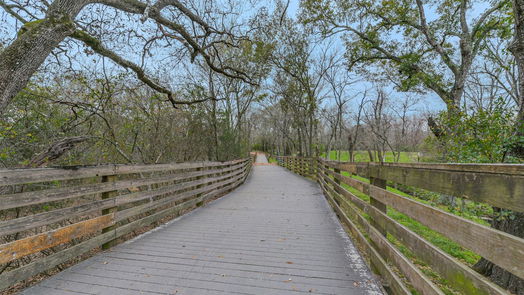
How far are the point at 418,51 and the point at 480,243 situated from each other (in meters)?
10.2

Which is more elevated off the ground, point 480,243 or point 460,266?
point 480,243

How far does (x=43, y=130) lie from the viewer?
15.5 feet

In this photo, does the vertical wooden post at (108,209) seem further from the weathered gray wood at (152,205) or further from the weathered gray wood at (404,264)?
the weathered gray wood at (404,264)

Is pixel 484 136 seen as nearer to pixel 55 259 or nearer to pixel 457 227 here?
pixel 457 227

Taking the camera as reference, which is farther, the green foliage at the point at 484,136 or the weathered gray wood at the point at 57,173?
the green foliage at the point at 484,136

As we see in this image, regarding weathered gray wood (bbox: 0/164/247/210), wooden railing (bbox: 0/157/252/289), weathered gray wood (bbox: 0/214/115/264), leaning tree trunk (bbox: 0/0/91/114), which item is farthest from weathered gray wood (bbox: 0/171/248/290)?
leaning tree trunk (bbox: 0/0/91/114)

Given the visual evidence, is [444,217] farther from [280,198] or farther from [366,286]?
[280,198]

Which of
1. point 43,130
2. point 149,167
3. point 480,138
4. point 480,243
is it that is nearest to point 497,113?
point 480,138

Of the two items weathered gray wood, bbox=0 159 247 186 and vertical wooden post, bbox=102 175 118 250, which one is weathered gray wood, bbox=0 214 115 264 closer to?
vertical wooden post, bbox=102 175 118 250

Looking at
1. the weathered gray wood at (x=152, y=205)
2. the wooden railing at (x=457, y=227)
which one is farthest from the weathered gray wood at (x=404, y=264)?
the weathered gray wood at (x=152, y=205)

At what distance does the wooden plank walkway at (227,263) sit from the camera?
2.37 m

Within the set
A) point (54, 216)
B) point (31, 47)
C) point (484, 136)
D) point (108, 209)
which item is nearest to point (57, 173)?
point (54, 216)

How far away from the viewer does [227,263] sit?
2.90 meters

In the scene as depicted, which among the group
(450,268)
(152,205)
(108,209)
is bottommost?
(152,205)
